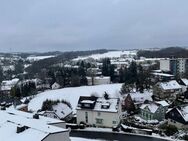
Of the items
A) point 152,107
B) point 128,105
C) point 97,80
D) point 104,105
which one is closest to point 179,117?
point 152,107

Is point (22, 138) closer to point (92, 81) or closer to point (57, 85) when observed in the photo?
point (57, 85)

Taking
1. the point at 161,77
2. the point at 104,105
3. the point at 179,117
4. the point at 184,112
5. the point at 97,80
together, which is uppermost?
the point at 104,105

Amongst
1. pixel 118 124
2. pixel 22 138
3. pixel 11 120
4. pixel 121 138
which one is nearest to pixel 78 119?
pixel 118 124

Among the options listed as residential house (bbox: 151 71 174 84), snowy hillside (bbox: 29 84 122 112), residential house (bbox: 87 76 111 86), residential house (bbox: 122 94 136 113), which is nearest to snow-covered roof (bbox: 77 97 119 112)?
residential house (bbox: 122 94 136 113)

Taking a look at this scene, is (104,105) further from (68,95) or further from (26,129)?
(68,95)

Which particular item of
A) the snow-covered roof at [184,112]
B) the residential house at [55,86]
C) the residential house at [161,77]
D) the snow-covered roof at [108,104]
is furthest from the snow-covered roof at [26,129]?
the residential house at [161,77]

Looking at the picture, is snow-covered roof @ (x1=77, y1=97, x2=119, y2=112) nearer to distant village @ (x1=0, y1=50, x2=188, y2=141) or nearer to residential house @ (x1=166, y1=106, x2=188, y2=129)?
distant village @ (x1=0, y1=50, x2=188, y2=141)
